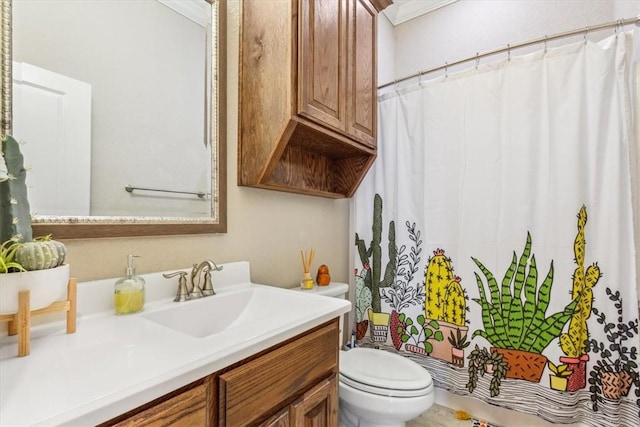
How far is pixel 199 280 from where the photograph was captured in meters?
1.05

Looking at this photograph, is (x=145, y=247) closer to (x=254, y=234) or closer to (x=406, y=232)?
(x=254, y=234)

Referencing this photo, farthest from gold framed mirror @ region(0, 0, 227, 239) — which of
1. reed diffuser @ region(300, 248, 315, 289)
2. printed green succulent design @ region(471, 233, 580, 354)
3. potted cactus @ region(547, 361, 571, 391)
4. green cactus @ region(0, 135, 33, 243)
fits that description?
potted cactus @ region(547, 361, 571, 391)

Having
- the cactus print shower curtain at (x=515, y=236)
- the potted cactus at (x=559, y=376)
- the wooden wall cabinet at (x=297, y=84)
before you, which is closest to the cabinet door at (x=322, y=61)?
the wooden wall cabinet at (x=297, y=84)

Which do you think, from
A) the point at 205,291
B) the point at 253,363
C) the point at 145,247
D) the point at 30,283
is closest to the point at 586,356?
the point at 253,363

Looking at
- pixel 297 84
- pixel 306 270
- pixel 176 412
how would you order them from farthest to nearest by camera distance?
pixel 306 270 < pixel 297 84 < pixel 176 412

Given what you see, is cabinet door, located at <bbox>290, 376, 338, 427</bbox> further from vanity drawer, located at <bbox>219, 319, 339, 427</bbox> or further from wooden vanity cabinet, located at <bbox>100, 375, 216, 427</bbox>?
wooden vanity cabinet, located at <bbox>100, 375, 216, 427</bbox>

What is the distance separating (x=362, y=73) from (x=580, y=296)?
1485 millimetres

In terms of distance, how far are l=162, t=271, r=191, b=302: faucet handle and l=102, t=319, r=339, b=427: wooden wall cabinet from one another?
42 centimetres

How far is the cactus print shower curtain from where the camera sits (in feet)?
4.36

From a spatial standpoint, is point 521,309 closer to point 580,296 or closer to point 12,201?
point 580,296

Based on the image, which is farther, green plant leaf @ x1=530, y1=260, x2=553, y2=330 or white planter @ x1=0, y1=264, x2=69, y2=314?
green plant leaf @ x1=530, y1=260, x2=553, y2=330

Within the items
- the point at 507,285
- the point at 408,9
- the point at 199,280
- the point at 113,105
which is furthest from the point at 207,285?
the point at 408,9

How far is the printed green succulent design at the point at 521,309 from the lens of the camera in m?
1.44

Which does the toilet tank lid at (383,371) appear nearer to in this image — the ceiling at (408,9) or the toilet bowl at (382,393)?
the toilet bowl at (382,393)
